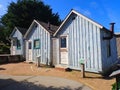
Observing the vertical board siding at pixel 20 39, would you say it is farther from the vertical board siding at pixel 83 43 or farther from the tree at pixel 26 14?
the tree at pixel 26 14

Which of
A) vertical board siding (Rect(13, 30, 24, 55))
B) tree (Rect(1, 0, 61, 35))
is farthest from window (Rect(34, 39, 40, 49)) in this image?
tree (Rect(1, 0, 61, 35))

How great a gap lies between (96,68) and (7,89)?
23.4ft

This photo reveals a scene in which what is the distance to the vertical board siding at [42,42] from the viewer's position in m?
18.4

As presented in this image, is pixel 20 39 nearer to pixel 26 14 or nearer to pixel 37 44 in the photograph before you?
pixel 37 44

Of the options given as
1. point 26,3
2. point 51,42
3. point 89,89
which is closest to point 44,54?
point 51,42

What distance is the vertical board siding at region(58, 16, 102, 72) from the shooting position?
13.7 meters

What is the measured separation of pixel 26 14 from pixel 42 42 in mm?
20453

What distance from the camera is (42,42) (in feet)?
62.4

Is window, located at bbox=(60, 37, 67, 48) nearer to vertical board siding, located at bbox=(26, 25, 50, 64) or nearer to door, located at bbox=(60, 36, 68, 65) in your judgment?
door, located at bbox=(60, 36, 68, 65)

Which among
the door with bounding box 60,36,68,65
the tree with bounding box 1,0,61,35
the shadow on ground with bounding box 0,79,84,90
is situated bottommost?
the shadow on ground with bounding box 0,79,84,90

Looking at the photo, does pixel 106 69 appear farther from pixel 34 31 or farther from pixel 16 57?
pixel 16 57

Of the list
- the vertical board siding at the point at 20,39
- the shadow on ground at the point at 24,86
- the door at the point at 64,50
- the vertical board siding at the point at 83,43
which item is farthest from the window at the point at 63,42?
the vertical board siding at the point at 20,39

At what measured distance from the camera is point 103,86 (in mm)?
10352

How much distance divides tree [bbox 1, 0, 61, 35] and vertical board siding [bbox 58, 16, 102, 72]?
2313 cm
